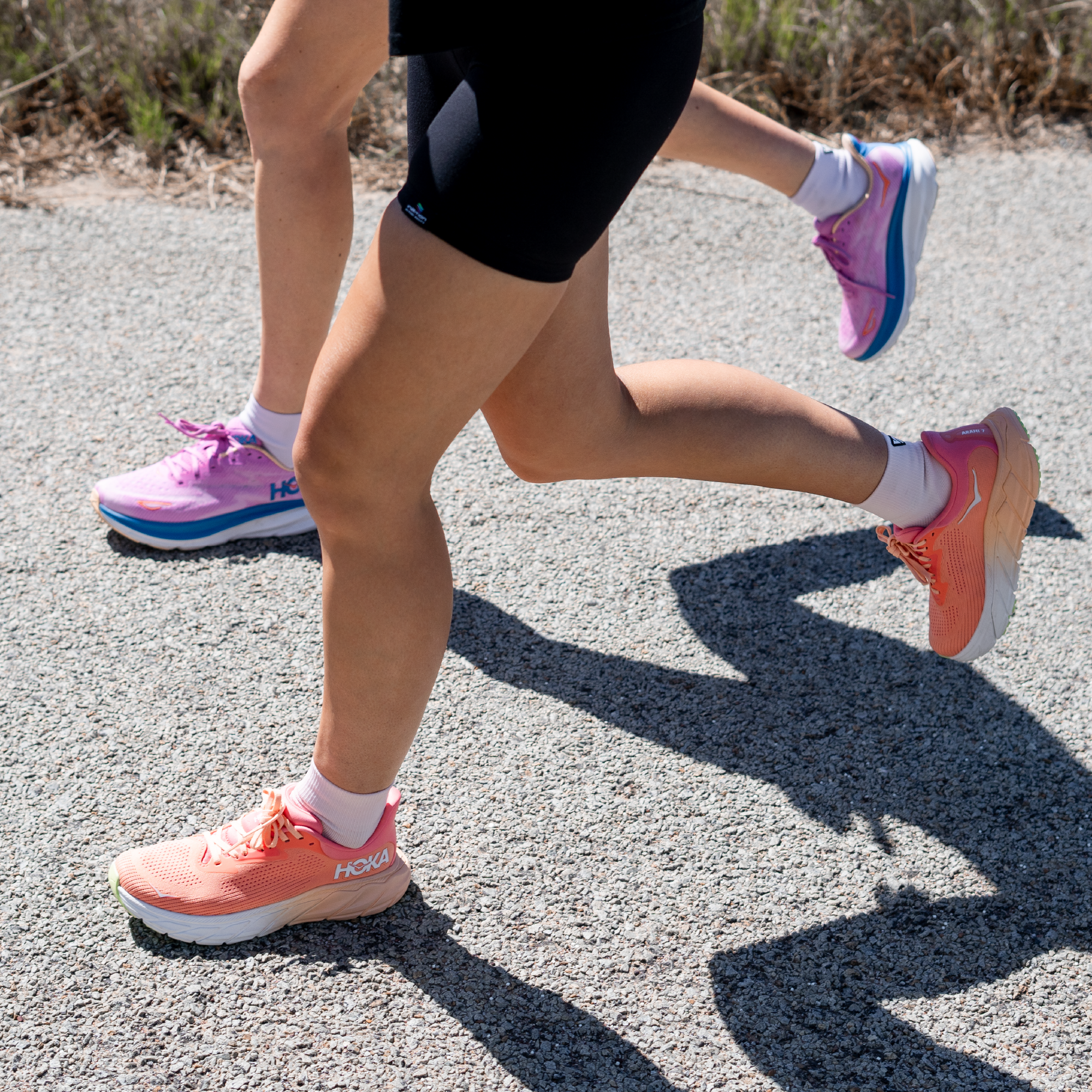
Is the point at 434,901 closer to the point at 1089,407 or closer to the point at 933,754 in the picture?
the point at 933,754

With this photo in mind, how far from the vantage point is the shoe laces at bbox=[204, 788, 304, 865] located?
1.78m

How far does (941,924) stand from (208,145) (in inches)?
151

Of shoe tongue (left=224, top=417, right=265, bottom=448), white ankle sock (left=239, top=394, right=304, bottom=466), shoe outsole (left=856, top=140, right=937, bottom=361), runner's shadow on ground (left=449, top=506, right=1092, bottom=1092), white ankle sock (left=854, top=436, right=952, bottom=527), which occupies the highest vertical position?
shoe outsole (left=856, top=140, right=937, bottom=361)

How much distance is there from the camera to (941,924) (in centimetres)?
187

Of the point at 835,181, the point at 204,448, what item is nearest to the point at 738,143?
the point at 835,181

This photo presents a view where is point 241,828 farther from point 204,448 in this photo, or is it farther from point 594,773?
point 204,448

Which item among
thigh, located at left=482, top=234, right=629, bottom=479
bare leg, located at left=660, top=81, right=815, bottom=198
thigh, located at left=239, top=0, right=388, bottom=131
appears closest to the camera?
thigh, located at left=482, top=234, right=629, bottom=479

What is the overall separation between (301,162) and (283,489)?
73 centimetres

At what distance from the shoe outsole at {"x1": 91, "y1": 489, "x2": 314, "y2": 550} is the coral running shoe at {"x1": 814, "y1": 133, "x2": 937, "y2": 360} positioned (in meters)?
1.43

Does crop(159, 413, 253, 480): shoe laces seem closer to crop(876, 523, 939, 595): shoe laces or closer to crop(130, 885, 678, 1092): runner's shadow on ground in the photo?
crop(130, 885, 678, 1092): runner's shadow on ground

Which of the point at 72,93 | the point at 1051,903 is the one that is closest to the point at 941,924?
the point at 1051,903

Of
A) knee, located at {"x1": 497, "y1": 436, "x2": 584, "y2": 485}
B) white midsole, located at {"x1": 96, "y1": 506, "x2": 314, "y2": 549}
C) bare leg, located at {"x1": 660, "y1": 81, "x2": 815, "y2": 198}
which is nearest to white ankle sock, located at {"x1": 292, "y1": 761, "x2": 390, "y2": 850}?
knee, located at {"x1": 497, "y1": 436, "x2": 584, "y2": 485}

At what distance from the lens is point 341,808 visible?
1750mm

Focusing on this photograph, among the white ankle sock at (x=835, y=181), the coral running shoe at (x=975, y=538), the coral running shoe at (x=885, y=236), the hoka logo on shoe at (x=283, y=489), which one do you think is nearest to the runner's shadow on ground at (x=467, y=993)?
the coral running shoe at (x=975, y=538)
